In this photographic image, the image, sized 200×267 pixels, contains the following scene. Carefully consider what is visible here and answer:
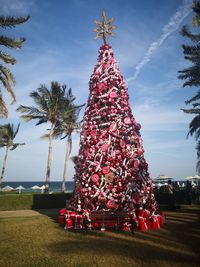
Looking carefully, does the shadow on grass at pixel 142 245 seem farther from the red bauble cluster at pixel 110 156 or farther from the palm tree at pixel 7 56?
the palm tree at pixel 7 56

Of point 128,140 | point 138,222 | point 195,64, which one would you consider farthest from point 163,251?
point 195,64

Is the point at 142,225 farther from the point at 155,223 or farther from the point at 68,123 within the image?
the point at 68,123

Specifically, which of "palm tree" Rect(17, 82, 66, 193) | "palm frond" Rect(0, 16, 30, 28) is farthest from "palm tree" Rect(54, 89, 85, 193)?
"palm frond" Rect(0, 16, 30, 28)

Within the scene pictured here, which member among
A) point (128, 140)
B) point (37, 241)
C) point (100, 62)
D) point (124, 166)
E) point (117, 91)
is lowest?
point (37, 241)

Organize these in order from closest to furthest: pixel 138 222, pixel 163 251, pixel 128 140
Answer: pixel 163 251, pixel 138 222, pixel 128 140

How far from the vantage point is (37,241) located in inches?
298

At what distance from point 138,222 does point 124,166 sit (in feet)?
6.89

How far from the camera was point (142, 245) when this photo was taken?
22.7ft

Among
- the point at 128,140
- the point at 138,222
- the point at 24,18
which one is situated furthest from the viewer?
the point at 24,18

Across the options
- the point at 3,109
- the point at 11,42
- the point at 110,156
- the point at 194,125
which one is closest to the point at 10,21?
the point at 11,42

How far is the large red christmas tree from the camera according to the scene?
9.23 m

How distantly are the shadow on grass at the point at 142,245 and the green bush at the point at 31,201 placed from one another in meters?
10.3

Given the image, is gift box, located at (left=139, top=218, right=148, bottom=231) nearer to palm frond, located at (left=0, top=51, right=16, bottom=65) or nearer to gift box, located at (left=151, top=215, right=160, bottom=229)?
gift box, located at (left=151, top=215, right=160, bottom=229)

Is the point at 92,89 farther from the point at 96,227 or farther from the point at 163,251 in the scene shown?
the point at 163,251
